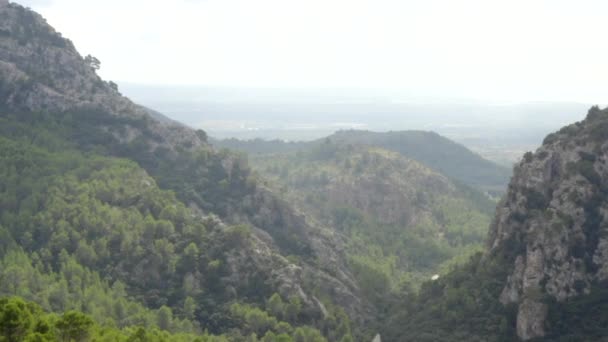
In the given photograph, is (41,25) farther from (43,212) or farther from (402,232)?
(402,232)

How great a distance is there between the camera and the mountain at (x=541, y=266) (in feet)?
266

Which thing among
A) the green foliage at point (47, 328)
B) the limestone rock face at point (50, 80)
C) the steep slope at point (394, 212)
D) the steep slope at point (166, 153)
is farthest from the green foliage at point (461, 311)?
the limestone rock face at point (50, 80)

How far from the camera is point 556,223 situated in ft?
285

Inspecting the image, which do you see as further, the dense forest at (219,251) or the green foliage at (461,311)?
the green foliage at (461,311)

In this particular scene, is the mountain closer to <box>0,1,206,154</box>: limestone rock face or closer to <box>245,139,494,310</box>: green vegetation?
<box>245,139,494,310</box>: green vegetation

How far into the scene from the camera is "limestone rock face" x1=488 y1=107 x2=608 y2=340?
8319 cm

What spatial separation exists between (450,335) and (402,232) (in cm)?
7656

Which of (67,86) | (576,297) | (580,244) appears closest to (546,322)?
(576,297)

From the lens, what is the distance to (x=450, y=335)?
88.9 m

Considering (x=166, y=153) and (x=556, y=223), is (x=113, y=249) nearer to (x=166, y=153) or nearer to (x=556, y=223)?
(x=166, y=153)

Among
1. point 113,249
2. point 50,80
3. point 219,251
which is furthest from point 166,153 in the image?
point 219,251

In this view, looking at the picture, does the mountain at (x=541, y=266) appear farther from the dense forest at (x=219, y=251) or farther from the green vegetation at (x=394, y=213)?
the green vegetation at (x=394, y=213)

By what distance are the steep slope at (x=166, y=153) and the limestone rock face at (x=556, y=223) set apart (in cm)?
2807

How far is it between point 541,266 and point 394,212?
3604 inches
